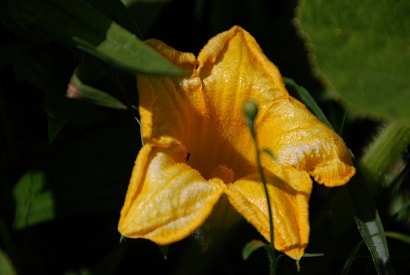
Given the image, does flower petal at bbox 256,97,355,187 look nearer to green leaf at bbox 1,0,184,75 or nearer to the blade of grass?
the blade of grass

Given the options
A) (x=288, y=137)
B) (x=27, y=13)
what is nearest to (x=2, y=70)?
(x=27, y=13)

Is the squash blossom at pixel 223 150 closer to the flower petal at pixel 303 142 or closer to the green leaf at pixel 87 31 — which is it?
the flower petal at pixel 303 142

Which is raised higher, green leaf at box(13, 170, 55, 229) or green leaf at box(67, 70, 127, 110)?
Result: green leaf at box(67, 70, 127, 110)

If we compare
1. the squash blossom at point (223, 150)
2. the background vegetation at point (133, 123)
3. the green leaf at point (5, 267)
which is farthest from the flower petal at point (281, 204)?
the green leaf at point (5, 267)

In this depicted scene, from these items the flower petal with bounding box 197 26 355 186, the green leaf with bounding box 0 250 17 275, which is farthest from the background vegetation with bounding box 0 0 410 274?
the flower petal with bounding box 197 26 355 186

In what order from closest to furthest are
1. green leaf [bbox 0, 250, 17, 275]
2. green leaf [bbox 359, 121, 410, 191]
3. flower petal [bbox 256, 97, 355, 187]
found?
green leaf [bbox 0, 250, 17, 275], flower petal [bbox 256, 97, 355, 187], green leaf [bbox 359, 121, 410, 191]
